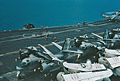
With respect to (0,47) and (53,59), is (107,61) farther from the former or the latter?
(0,47)

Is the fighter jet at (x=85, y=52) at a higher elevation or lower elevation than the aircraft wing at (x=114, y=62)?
higher

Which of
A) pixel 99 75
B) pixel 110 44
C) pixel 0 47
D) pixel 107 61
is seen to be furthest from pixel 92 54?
pixel 0 47

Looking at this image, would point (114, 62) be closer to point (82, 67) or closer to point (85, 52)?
point (85, 52)

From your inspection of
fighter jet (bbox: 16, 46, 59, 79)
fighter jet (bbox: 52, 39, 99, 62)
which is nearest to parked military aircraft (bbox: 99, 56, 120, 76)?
fighter jet (bbox: 52, 39, 99, 62)

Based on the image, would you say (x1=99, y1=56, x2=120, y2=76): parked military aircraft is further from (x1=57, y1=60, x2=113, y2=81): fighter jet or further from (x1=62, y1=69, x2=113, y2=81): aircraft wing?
(x1=62, y1=69, x2=113, y2=81): aircraft wing

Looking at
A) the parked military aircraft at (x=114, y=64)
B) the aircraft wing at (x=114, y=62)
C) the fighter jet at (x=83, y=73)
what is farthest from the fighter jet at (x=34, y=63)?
the aircraft wing at (x=114, y=62)

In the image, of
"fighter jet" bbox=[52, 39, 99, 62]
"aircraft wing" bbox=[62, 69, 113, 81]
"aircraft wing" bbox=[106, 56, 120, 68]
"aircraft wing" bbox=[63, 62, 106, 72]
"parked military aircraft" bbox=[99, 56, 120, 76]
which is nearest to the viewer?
"aircraft wing" bbox=[62, 69, 113, 81]

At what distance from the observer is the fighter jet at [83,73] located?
657 inches

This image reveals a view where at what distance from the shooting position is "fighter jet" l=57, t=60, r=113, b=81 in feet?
54.7

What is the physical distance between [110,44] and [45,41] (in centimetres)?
1992

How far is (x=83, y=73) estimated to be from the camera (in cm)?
1775

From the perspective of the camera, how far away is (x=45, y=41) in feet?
133

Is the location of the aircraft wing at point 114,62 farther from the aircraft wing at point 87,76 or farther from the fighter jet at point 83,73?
the aircraft wing at point 87,76

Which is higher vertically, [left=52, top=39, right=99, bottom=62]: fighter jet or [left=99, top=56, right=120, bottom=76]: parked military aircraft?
[left=52, top=39, right=99, bottom=62]: fighter jet
